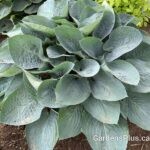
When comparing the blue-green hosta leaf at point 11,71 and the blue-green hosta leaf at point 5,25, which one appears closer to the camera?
the blue-green hosta leaf at point 11,71

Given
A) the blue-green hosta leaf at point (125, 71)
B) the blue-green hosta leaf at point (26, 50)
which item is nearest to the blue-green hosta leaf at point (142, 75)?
the blue-green hosta leaf at point (125, 71)

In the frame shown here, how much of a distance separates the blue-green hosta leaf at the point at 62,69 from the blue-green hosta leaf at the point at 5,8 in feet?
5.02

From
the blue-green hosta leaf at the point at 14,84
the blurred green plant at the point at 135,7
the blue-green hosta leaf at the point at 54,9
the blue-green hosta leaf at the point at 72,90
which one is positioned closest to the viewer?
the blue-green hosta leaf at the point at 72,90

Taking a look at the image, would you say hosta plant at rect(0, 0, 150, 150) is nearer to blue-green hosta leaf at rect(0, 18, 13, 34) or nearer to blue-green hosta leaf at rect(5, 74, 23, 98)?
blue-green hosta leaf at rect(5, 74, 23, 98)

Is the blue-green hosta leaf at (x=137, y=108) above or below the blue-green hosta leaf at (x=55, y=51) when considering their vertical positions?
below

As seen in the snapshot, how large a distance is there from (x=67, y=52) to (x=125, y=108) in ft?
1.52

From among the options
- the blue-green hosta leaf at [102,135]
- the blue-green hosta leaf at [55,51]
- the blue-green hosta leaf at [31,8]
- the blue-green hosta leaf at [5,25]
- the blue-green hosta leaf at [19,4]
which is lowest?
the blue-green hosta leaf at [5,25]

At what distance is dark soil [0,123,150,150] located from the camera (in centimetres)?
252

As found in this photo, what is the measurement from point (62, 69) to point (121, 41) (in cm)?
39

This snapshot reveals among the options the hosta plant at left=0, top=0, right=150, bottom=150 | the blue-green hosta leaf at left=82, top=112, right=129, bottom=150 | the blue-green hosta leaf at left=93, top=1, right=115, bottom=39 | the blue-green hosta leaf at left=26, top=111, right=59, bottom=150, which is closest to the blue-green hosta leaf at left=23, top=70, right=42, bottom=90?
the hosta plant at left=0, top=0, right=150, bottom=150

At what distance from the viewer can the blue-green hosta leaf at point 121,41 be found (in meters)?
2.14

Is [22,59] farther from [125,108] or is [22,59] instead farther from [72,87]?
[125,108]

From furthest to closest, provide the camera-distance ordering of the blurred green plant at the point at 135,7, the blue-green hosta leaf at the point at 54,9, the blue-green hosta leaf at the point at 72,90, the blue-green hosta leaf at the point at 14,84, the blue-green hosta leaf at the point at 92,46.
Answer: the blurred green plant at the point at 135,7 → the blue-green hosta leaf at the point at 54,9 → the blue-green hosta leaf at the point at 14,84 → the blue-green hosta leaf at the point at 92,46 → the blue-green hosta leaf at the point at 72,90

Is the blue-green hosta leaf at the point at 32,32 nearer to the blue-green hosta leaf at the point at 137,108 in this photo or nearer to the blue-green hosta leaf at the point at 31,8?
the blue-green hosta leaf at the point at 137,108
